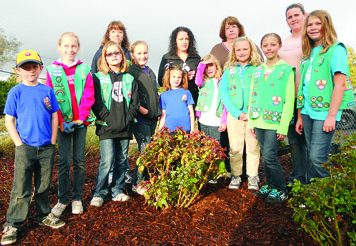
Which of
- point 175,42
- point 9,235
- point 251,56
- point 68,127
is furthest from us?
point 175,42

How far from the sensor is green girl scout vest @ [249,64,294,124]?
4.05 m

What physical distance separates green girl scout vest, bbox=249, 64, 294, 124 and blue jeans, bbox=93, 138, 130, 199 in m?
1.77

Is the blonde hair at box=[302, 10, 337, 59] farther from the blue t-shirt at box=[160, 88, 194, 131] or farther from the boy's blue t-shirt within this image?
the boy's blue t-shirt

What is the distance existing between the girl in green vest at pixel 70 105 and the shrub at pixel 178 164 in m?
0.79

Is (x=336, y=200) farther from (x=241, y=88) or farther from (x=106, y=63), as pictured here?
(x=106, y=63)

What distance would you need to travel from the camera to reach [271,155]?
4.15 metres

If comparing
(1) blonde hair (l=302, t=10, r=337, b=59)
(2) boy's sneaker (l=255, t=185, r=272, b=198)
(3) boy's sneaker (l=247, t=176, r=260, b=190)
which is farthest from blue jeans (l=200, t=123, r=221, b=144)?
(1) blonde hair (l=302, t=10, r=337, b=59)

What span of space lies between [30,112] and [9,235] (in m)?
1.23

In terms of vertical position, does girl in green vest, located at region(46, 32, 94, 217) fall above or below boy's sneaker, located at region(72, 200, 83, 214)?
above

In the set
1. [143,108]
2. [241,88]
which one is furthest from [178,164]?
[241,88]

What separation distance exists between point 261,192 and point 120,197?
6.06ft

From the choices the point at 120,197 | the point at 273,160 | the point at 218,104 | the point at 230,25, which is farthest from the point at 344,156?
the point at 230,25

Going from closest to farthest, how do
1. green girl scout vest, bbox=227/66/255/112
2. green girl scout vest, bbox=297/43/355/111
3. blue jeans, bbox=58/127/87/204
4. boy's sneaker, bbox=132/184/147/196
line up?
green girl scout vest, bbox=297/43/355/111 < blue jeans, bbox=58/127/87/204 < boy's sneaker, bbox=132/184/147/196 < green girl scout vest, bbox=227/66/255/112

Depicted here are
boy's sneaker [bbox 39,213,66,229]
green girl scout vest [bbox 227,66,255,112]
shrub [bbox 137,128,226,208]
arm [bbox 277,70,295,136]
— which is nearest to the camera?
boy's sneaker [bbox 39,213,66,229]
